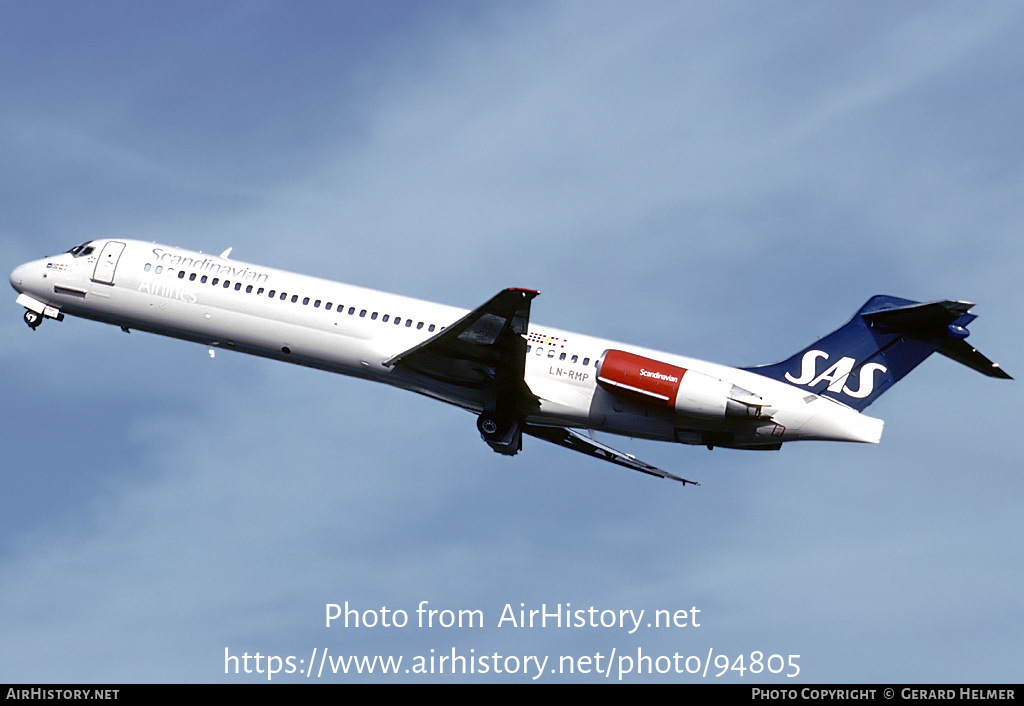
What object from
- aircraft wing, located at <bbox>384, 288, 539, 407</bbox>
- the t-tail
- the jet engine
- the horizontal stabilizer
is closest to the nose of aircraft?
aircraft wing, located at <bbox>384, 288, 539, 407</bbox>

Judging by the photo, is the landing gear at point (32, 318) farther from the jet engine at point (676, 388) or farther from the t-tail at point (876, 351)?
the t-tail at point (876, 351)

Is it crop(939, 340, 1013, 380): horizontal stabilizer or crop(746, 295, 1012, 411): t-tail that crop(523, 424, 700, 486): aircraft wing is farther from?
crop(939, 340, 1013, 380): horizontal stabilizer

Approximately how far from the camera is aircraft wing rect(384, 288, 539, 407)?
27.7m

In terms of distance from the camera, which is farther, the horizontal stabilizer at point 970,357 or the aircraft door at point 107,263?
the aircraft door at point 107,263

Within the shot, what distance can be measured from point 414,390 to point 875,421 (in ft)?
37.1

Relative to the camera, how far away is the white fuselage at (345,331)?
94.1ft

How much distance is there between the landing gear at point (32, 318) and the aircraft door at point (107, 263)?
7.44ft

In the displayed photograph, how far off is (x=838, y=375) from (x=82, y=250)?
67.8ft

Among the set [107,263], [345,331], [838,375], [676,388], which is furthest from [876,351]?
[107,263]

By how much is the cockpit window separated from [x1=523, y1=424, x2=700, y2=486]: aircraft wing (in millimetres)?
13171

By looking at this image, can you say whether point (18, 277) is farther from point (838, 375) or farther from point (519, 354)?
point (838, 375)

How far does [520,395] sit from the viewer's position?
29.8 meters

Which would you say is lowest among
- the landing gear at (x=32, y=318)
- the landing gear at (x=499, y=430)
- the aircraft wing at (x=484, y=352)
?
the landing gear at (x=499, y=430)

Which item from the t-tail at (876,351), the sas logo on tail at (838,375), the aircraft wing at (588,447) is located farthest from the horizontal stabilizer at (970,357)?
the aircraft wing at (588,447)
